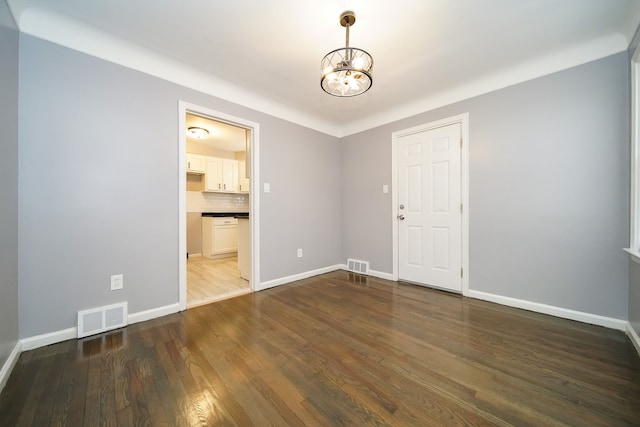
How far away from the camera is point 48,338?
5.85 ft

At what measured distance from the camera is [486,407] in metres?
1.22

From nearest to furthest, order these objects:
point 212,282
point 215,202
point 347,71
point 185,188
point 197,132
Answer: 1. point 347,71
2. point 185,188
3. point 212,282
4. point 197,132
5. point 215,202

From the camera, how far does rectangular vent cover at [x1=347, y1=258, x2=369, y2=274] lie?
3.78 meters

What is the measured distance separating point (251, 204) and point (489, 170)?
2813mm

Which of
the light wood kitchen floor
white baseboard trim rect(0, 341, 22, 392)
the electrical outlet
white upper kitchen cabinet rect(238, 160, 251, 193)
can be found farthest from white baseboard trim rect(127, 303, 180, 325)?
white upper kitchen cabinet rect(238, 160, 251, 193)

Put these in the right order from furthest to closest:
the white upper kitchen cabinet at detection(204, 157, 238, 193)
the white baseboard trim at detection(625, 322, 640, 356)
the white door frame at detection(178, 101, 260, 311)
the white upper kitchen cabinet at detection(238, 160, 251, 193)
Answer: the white upper kitchen cabinet at detection(238, 160, 251, 193), the white upper kitchen cabinet at detection(204, 157, 238, 193), the white door frame at detection(178, 101, 260, 311), the white baseboard trim at detection(625, 322, 640, 356)

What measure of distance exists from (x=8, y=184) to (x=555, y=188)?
14.1 ft

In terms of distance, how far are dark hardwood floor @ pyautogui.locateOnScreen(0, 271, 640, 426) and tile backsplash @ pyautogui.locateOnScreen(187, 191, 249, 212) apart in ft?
12.0

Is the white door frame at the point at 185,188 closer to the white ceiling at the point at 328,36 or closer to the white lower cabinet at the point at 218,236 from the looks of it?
the white ceiling at the point at 328,36

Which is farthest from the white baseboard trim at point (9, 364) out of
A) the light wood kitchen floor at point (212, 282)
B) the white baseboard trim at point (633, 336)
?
the white baseboard trim at point (633, 336)

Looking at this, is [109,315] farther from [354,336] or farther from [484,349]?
[484,349]

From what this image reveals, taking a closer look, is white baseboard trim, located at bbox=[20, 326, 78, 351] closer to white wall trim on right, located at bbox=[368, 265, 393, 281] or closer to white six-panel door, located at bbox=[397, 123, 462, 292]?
white wall trim on right, located at bbox=[368, 265, 393, 281]

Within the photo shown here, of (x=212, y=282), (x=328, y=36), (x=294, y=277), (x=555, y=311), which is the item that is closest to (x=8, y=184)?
(x=212, y=282)

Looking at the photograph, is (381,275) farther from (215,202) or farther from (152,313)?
(215,202)
